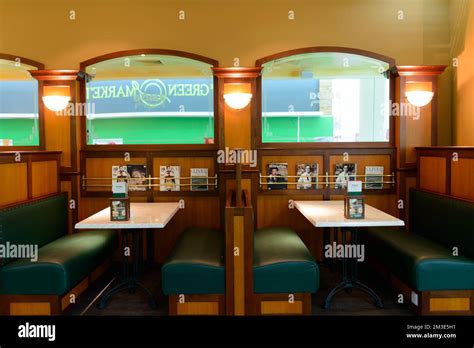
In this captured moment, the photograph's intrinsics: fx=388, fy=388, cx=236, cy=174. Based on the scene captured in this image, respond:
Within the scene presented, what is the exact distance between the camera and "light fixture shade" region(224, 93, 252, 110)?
171 inches

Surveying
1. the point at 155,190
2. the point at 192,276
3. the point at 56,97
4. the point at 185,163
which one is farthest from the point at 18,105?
the point at 192,276

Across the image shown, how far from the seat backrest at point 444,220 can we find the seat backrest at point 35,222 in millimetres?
3788

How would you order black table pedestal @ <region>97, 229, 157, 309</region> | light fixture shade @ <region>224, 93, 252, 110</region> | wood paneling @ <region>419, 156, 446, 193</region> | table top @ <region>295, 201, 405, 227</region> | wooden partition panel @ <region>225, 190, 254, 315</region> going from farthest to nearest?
light fixture shade @ <region>224, 93, 252, 110</region>, wood paneling @ <region>419, 156, 446, 193</region>, black table pedestal @ <region>97, 229, 157, 309</region>, table top @ <region>295, 201, 405, 227</region>, wooden partition panel @ <region>225, 190, 254, 315</region>

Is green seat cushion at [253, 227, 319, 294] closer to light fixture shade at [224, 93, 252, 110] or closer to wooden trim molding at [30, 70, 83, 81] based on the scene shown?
light fixture shade at [224, 93, 252, 110]

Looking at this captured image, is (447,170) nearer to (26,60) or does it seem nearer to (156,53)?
(156,53)

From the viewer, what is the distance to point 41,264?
10.2 ft

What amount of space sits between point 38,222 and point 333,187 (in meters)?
3.16

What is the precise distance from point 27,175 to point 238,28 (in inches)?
A: 110

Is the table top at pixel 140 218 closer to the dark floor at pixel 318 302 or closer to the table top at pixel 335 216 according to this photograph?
the dark floor at pixel 318 302

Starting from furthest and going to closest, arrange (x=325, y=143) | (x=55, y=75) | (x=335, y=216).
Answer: (x=325, y=143), (x=55, y=75), (x=335, y=216)

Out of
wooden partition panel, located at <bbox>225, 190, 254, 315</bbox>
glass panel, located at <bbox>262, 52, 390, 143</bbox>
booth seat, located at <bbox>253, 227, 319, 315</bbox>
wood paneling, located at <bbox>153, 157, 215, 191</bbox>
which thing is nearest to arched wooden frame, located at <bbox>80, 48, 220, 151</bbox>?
wood paneling, located at <bbox>153, 157, 215, 191</bbox>

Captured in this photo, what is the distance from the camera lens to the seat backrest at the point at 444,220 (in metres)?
3.27

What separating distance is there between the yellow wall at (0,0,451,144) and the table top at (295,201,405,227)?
6.10 feet

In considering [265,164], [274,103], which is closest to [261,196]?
[265,164]
